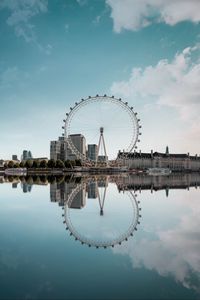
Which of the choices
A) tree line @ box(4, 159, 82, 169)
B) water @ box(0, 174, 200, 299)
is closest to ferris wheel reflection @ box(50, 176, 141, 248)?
water @ box(0, 174, 200, 299)

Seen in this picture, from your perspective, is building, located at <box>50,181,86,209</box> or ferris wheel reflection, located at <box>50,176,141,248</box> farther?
building, located at <box>50,181,86,209</box>

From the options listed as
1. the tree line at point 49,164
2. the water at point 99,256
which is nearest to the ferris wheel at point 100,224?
the water at point 99,256

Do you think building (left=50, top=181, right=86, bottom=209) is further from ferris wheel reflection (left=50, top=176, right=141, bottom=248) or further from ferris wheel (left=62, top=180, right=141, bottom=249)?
ferris wheel (left=62, top=180, right=141, bottom=249)

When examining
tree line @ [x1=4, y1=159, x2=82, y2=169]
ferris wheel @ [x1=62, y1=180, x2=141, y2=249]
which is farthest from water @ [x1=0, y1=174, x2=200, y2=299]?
tree line @ [x1=4, y1=159, x2=82, y2=169]

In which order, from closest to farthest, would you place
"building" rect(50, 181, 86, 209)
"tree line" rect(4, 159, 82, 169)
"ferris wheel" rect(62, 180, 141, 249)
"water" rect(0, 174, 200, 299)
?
"water" rect(0, 174, 200, 299) → "ferris wheel" rect(62, 180, 141, 249) → "building" rect(50, 181, 86, 209) → "tree line" rect(4, 159, 82, 169)

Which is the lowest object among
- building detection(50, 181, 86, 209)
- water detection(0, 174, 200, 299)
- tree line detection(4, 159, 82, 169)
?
water detection(0, 174, 200, 299)

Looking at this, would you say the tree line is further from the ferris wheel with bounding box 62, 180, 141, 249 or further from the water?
the water

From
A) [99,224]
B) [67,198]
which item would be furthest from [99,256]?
[67,198]

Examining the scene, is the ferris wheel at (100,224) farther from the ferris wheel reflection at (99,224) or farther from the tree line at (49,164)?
the tree line at (49,164)

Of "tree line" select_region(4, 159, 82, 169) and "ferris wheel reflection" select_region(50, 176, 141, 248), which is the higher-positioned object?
"tree line" select_region(4, 159, 82, 169)

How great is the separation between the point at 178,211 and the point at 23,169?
A: 96.8 meters

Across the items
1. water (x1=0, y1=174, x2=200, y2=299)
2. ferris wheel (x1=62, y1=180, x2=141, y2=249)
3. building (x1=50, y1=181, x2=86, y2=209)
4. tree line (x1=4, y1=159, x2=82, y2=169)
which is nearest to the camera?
water (x1=0, y1=174, x2=200, y2=299)

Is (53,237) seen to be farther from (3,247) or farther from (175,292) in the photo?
(175,292)

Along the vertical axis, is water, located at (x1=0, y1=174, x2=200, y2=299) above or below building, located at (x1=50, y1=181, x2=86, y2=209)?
below
